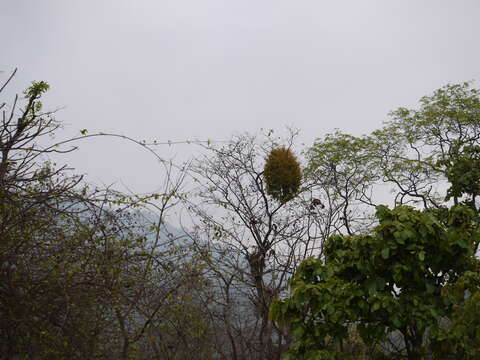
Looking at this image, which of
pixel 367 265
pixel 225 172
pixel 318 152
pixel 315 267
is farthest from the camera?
pixel 318 152

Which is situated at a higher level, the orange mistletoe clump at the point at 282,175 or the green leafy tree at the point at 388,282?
the orange mistletoe clump at the point at 282,175

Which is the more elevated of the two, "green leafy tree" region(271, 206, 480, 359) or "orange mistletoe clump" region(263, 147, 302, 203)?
"orange mistletoe clump" region(263, 147, 302, 203)

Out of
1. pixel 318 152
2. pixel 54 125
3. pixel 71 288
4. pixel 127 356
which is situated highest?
pixel 318 152

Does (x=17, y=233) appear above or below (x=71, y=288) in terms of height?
above

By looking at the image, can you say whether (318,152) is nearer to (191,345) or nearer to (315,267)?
(191,345)

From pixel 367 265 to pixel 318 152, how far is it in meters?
10.0

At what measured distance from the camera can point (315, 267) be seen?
4.58m

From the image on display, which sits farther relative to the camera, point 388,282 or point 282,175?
point 282,175

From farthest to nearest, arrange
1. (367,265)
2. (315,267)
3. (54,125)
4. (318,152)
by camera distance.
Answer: (318,152)
(315,267)
(367,265)
(54,125)

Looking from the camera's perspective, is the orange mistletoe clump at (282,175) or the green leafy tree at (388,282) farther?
the orange mistletoe clump at (282,175)

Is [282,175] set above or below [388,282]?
above

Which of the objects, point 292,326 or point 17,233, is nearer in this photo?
point 17,233

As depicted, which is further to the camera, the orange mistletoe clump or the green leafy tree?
the orange mistletoe clump

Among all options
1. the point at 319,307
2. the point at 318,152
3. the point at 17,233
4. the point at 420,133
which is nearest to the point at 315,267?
the point at 319,307
